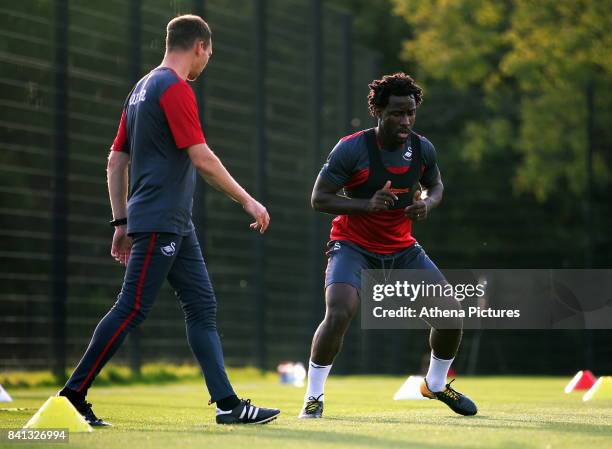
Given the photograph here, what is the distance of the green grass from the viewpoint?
5.45 meters

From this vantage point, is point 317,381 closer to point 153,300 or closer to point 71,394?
point 153,300

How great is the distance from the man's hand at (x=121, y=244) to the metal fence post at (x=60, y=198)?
20.1 ft

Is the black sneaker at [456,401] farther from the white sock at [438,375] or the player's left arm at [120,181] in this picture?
the player's left arm at [120,181]

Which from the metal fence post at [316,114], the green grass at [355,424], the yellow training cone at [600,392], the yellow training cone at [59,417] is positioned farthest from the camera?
the metal fence post at [316,114]

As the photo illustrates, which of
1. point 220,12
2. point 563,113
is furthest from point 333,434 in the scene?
point 563,113

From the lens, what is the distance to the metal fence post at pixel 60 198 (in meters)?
12.7

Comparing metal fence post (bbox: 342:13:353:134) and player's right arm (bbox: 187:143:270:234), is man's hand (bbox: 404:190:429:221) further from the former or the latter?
metal fence post (bbox: 342:13:353:134)

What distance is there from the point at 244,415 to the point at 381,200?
4.90 ft

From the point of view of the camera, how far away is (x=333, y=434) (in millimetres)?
5844

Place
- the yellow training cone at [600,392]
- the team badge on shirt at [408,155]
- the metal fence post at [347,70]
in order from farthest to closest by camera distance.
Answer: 1. the metal fence post at [347,70]
2. the yellow training cone at [600,392]
3. the team badge on shirt at [408,155]

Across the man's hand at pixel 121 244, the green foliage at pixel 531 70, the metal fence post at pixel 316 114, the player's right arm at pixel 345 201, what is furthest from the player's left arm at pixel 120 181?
the green foliage at pixel 531 70

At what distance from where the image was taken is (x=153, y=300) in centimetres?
636

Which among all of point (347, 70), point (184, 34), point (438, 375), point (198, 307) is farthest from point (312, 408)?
point (347, 70)

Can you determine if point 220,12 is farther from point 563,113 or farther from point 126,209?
point 126,209
